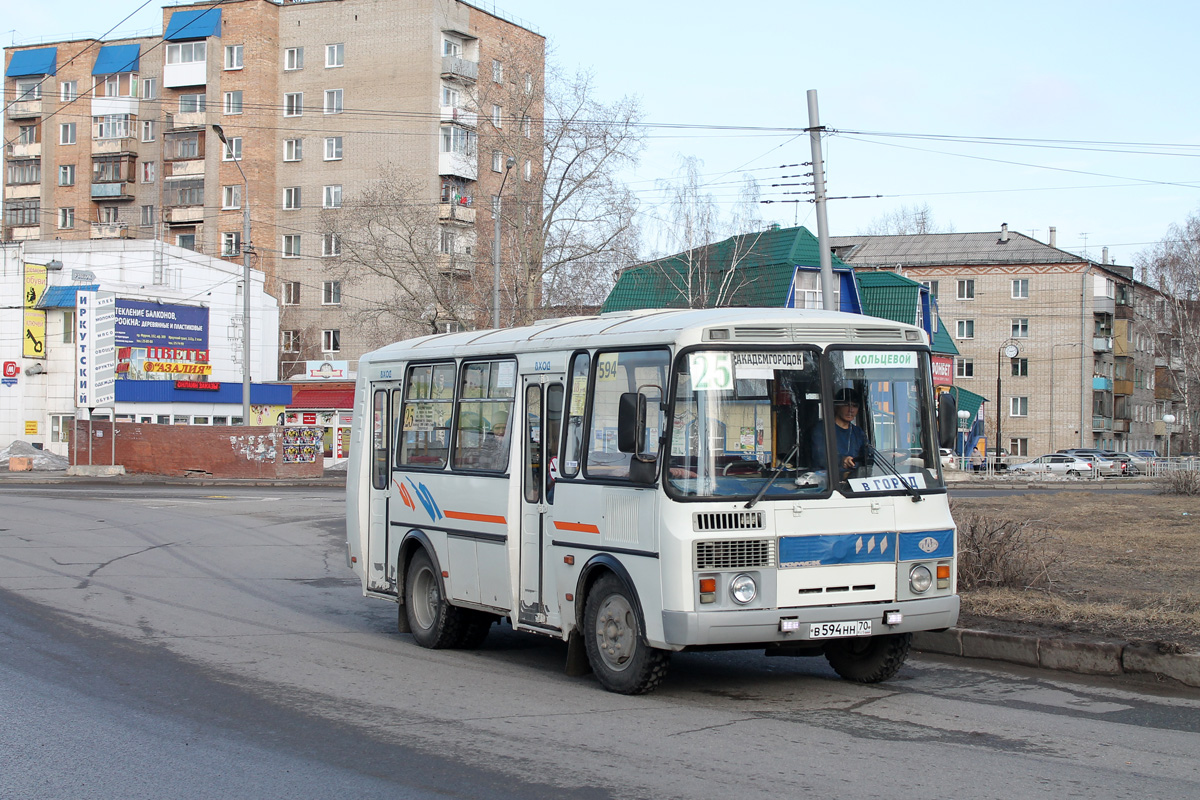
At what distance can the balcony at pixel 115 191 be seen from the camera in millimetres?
78438

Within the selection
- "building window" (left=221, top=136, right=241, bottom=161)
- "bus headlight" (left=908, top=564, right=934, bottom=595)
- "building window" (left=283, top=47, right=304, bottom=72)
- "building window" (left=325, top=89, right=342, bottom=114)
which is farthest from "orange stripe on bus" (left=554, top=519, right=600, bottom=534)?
"building window" (left=283, top=47, right=304, bottom=72)

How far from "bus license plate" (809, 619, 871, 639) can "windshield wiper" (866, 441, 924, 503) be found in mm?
921

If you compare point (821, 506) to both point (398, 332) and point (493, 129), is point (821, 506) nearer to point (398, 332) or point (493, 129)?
point (493, 129)

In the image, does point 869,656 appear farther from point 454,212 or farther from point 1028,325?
point 1028,325

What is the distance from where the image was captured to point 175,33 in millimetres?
70250

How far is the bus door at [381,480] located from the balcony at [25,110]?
7993 cm

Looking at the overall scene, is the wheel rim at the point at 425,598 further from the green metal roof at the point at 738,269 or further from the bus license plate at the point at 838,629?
the green metal roof at the point at 738,269

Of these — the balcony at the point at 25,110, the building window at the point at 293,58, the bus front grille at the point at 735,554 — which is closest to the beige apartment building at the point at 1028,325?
the building window at the point at 293,58

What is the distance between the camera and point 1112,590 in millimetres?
11805

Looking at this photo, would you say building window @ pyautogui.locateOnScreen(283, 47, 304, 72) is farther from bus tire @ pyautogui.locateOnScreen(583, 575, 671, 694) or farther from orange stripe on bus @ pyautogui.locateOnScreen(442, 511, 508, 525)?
bus tire @ pyautogui.locateOnScreen(583, 575, 671, 694)

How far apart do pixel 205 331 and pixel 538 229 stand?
1880 cm

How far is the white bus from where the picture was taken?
312 inches

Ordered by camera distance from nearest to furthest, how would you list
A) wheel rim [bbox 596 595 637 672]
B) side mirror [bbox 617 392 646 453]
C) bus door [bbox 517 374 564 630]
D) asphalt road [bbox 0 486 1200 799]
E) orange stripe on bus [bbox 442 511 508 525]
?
asphalt road [bbox 0 486 1200 799] → side mirror [bbox 617 392 646 453] → wheel rim [bbox 596 595 637 672] → bus door [bbox 517 374 564 630] → orange stripe on bus [bbox 442 511 508 525]

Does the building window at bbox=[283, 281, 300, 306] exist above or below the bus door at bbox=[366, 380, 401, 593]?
above
